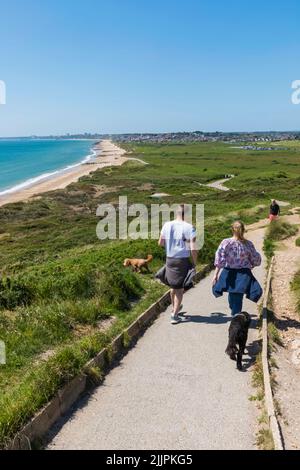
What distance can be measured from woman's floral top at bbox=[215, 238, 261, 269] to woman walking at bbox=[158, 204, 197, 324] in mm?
537

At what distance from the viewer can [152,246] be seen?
56.1ft

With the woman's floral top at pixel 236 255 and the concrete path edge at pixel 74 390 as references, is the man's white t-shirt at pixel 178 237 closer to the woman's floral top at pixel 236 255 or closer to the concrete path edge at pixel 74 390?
the woman's floral top at pixel 236 255

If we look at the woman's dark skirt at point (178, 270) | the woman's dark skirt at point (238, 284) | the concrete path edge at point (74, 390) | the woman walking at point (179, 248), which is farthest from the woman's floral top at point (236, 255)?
the concrete path edge at point (74, 390)

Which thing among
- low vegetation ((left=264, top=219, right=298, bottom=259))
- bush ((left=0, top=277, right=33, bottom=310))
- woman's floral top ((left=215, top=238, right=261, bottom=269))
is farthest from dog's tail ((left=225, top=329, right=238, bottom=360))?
low vegetation ((left=264, top=219, right=298, bottom=259))

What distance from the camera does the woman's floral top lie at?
8.28 m

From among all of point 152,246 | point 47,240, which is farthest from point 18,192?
point 152,246

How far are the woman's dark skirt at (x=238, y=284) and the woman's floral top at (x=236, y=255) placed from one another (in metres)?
0.10

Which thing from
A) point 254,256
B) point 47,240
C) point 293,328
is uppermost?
point 254,256

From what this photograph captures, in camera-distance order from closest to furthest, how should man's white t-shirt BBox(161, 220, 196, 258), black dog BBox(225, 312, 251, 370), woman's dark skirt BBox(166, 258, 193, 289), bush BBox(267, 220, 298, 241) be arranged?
black dog BBox(225, 312, 251, 370)
man's white t-shirt BBox(161, 220, 196, 258)
woman's dark skirt BBox(166, 258, 193, 289)
bush BBox(267, 220, 298, 241)

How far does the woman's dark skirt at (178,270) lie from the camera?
8.99 meters

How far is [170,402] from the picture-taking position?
6281 millimetres

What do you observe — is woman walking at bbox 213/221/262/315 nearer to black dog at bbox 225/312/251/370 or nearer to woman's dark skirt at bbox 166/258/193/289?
black dog at bbox 225/312/251/370

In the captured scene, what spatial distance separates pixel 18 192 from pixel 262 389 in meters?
70.3
